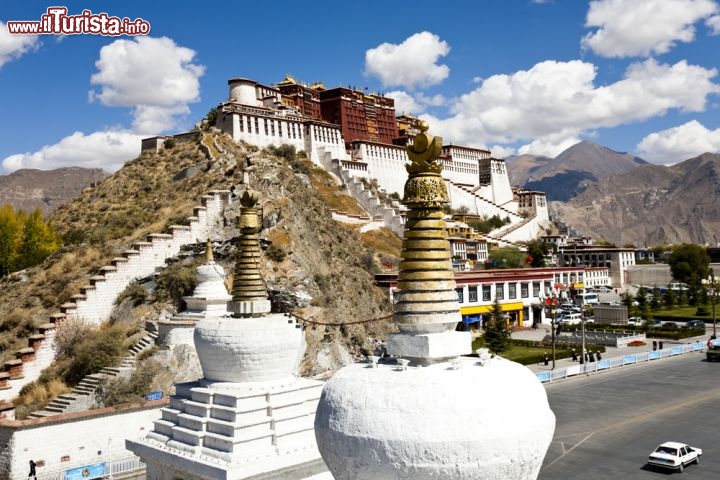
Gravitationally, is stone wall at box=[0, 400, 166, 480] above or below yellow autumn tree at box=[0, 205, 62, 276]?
below

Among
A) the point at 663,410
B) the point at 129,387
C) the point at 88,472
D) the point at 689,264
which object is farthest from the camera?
the point at 689,264

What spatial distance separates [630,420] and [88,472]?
21308mm

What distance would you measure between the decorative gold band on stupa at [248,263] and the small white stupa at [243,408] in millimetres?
30

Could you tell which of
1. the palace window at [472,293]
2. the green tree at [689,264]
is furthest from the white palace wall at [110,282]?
the green tree at [689,264]

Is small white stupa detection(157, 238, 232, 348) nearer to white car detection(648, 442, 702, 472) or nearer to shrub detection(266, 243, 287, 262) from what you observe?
shrub detection(266, 243, 287, 262)

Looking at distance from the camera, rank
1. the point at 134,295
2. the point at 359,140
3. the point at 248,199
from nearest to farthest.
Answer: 1. the point at 248,199
2. the point at 134,295
3. the point at 359,140

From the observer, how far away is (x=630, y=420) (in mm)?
27281

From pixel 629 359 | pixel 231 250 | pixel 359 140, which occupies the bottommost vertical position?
pixel 629 359

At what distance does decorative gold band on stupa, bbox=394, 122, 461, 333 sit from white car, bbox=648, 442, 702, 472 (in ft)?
50.3

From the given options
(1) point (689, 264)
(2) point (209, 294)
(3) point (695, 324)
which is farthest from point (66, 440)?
(1) point (689, 264)

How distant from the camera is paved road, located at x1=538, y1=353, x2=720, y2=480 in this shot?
2145cm

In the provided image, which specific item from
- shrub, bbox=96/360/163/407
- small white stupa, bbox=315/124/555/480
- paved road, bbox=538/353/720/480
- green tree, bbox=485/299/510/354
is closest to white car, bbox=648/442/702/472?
paved road, bbox=538/353/720/480

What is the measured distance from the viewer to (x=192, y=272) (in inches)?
1475

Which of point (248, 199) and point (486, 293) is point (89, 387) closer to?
point (248, 199)
